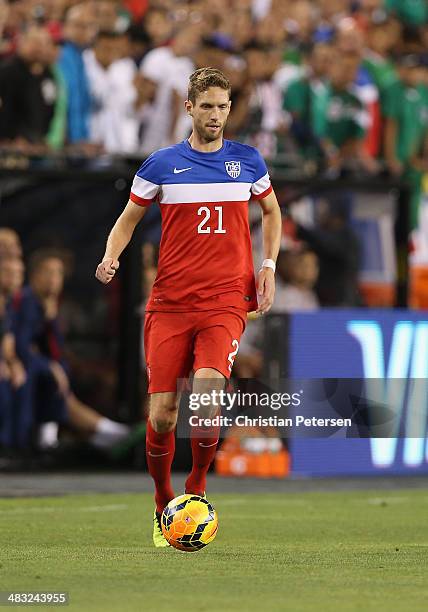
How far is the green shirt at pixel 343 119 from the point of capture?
18.2 meters

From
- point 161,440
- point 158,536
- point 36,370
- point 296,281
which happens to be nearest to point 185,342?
point 161,440

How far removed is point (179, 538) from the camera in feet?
27.8

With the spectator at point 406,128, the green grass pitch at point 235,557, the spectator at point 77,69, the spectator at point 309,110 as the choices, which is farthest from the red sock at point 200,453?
the spectator at point 406,128

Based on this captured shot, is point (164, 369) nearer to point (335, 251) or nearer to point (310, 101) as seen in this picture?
point (335, 251)

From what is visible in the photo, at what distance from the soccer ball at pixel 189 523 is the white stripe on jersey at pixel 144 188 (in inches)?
66.5

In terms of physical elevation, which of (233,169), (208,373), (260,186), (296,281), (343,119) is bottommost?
(296,281)

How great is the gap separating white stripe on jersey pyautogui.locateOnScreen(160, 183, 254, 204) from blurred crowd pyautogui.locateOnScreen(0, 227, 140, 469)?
280 inches

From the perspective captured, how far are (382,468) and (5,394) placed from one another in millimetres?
3809

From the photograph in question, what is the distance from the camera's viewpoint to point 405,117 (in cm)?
1912

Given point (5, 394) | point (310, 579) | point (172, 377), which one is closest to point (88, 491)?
point (5, 394)

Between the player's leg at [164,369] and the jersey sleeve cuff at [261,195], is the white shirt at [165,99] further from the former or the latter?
the player's leg at [164,369]

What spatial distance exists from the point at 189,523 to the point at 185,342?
39.9 inches

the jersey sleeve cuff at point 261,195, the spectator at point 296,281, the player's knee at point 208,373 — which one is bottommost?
the spectator at point 296,281

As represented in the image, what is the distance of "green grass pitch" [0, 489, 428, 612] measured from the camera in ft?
22.2
